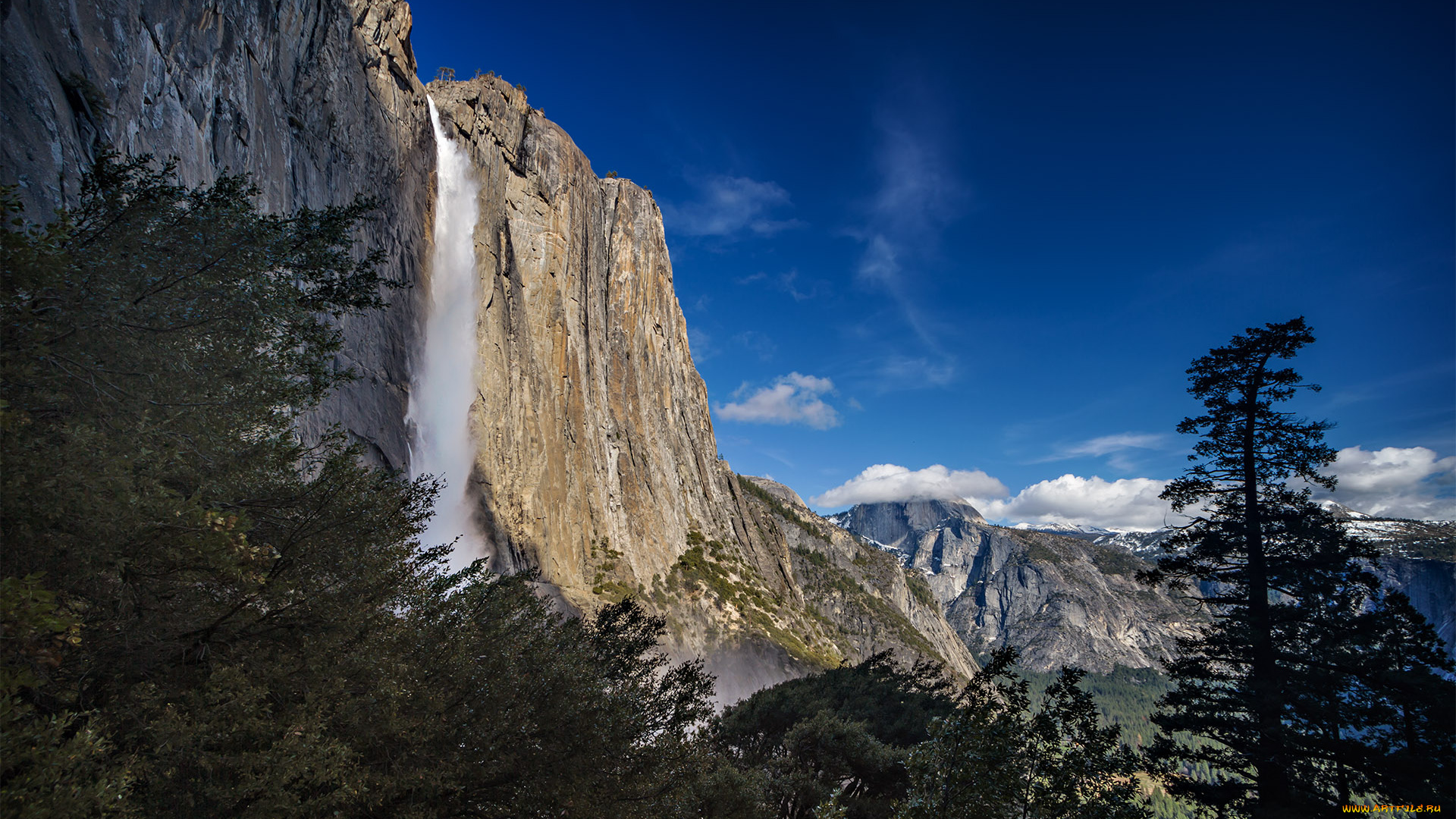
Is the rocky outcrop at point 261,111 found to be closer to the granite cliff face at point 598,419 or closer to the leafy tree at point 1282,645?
the granite cliff face at point 598,419

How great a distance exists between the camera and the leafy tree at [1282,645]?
1170 centimetres

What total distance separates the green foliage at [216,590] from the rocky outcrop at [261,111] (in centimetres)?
300

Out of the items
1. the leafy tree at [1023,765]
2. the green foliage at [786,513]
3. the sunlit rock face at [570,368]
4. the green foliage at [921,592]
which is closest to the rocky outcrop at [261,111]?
the sunlit rock face at [570,368]

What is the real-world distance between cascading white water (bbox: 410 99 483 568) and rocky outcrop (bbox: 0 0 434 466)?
215 centimetres

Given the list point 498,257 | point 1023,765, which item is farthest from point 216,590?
point 498,257

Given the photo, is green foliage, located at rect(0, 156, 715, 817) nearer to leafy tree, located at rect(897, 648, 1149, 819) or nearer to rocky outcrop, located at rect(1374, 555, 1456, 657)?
leafy tree, located at rect(897, 648, 1149, 819)

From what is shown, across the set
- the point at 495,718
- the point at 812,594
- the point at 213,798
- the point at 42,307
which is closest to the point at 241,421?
the point at 42,307

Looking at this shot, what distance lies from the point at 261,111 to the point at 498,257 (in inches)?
Result: 944

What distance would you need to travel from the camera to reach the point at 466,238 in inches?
1706

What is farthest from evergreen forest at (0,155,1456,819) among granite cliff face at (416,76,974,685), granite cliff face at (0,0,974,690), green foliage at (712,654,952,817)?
granite cliff face at (416,76,974,685)

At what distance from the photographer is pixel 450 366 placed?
38844 millimetres

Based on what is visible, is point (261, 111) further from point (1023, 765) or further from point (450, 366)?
point (1023, 765)

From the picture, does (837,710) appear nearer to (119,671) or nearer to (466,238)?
(119,671)

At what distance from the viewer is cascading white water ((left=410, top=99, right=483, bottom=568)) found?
35.9 metres
